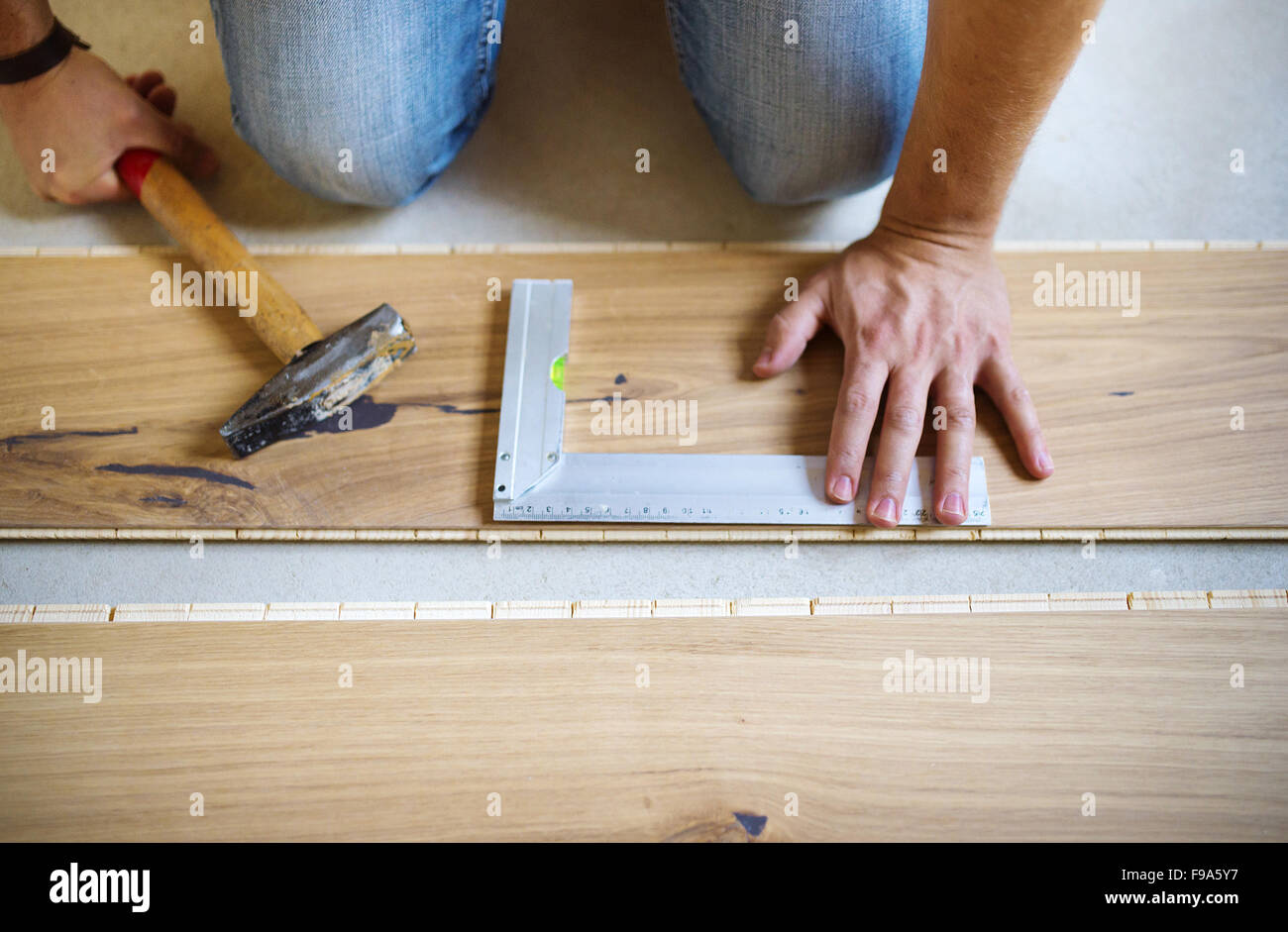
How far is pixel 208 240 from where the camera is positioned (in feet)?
5.14

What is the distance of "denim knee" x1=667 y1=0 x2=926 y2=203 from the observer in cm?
158

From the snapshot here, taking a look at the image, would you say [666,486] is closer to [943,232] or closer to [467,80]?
[943,232]

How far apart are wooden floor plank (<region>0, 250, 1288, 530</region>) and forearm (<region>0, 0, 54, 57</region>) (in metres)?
0.39

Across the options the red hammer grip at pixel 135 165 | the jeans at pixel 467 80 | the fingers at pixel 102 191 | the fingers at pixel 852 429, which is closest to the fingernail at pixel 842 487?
the fingers at pixel 852 429

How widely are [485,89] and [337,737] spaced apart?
137cm

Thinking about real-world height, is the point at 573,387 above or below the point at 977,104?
below

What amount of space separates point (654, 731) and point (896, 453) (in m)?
0.57

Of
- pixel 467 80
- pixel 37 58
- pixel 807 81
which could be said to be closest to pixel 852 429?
pixel 807 81

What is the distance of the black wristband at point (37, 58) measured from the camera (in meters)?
1.62

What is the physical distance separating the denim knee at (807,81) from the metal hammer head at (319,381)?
2.59 ft

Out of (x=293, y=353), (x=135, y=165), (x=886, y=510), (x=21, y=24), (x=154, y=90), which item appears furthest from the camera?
(x=154, y=90)

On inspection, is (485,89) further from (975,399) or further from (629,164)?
(975,399)

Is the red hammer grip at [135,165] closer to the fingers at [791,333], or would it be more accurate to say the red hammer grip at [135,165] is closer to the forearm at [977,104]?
the fingers at [791,333]

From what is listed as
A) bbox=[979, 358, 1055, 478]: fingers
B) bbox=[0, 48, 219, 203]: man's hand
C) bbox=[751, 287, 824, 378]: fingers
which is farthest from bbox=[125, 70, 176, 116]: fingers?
bbox=[979, 358, 1055, 478]: fingers
